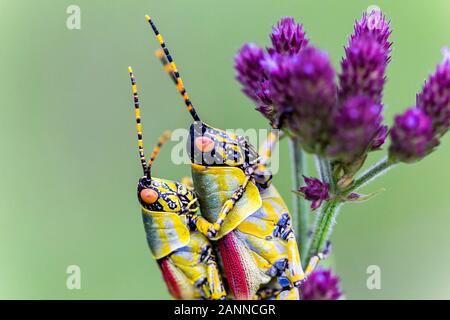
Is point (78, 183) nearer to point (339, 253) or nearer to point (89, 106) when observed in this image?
point (89, 106)

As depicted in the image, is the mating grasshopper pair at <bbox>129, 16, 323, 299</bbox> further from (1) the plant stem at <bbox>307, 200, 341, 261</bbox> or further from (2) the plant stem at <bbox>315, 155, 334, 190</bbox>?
(2) the plant stem at <bbox>315, 155, 334, 190</bbox>

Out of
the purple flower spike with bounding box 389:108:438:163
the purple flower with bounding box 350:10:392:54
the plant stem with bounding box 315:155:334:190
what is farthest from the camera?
the purple flower with bounding box 350:10:392:54

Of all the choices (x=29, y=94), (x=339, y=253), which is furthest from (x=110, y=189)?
(x=339, y=253)

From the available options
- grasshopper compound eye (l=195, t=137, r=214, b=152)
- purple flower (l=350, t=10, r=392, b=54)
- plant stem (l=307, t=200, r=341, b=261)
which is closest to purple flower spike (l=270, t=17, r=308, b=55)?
purple flower (l=350, t=10, r=392, b=54)

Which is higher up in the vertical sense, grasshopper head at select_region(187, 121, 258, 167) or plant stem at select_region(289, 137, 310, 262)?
grasshopper head at select_region(187, 121, 258, 167)

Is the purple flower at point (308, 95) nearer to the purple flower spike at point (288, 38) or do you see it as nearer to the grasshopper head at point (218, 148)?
the purple flower spike at point (288, 38)

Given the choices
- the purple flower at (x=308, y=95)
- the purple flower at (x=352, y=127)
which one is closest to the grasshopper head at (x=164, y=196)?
the purple flower at (x=308, y=95)
